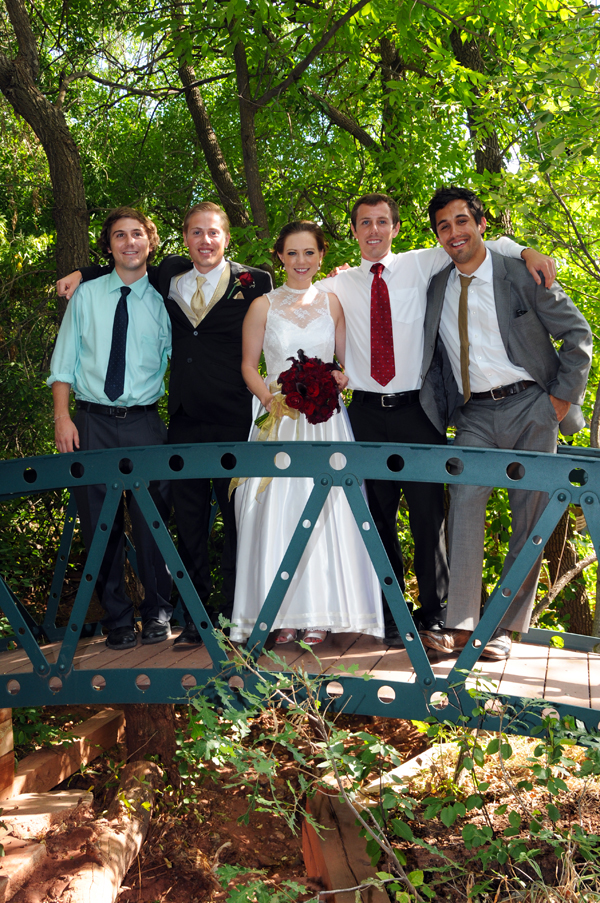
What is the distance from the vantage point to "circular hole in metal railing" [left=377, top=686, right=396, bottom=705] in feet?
10.9

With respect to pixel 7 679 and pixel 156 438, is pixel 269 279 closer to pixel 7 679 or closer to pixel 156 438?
pixel 156 438

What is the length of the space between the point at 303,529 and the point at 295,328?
120 cm

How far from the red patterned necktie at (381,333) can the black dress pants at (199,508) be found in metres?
0.79

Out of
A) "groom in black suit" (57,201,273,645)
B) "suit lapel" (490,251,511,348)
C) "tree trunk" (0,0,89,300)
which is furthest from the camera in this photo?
"tree trunk" (0,0,89,300)

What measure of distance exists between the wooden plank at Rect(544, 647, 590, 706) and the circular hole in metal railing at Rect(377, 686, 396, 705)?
2.10 feet

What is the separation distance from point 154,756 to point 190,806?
0.41 m

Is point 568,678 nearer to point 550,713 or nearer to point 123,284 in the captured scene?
point 550,713

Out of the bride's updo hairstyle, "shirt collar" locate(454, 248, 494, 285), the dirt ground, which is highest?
the bride's updo hairstyle

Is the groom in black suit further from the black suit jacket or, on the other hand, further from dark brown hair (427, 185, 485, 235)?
dark brown hair (427, 185, 485, 235)

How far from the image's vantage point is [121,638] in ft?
13.1

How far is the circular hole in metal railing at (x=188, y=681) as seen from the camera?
356 centimetres

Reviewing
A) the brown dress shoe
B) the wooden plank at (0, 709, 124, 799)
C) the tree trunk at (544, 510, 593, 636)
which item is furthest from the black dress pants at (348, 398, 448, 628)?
the tree trunk at (544, 510, 593, 636)

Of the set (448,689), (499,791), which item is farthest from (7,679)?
(499,791)

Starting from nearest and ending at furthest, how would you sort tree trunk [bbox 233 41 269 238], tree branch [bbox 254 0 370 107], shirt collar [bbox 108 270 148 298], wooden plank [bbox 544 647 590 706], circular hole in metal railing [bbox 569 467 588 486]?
circular hole in metal railing [bbox 569 467 588 486]
wooden plank [bbox 544 647 590 706]
shirt collar [bbox 108 270 148 298]
tree branch [bbox 254 0 370 107]
tree trunk [bbox 233 41 269 238]
